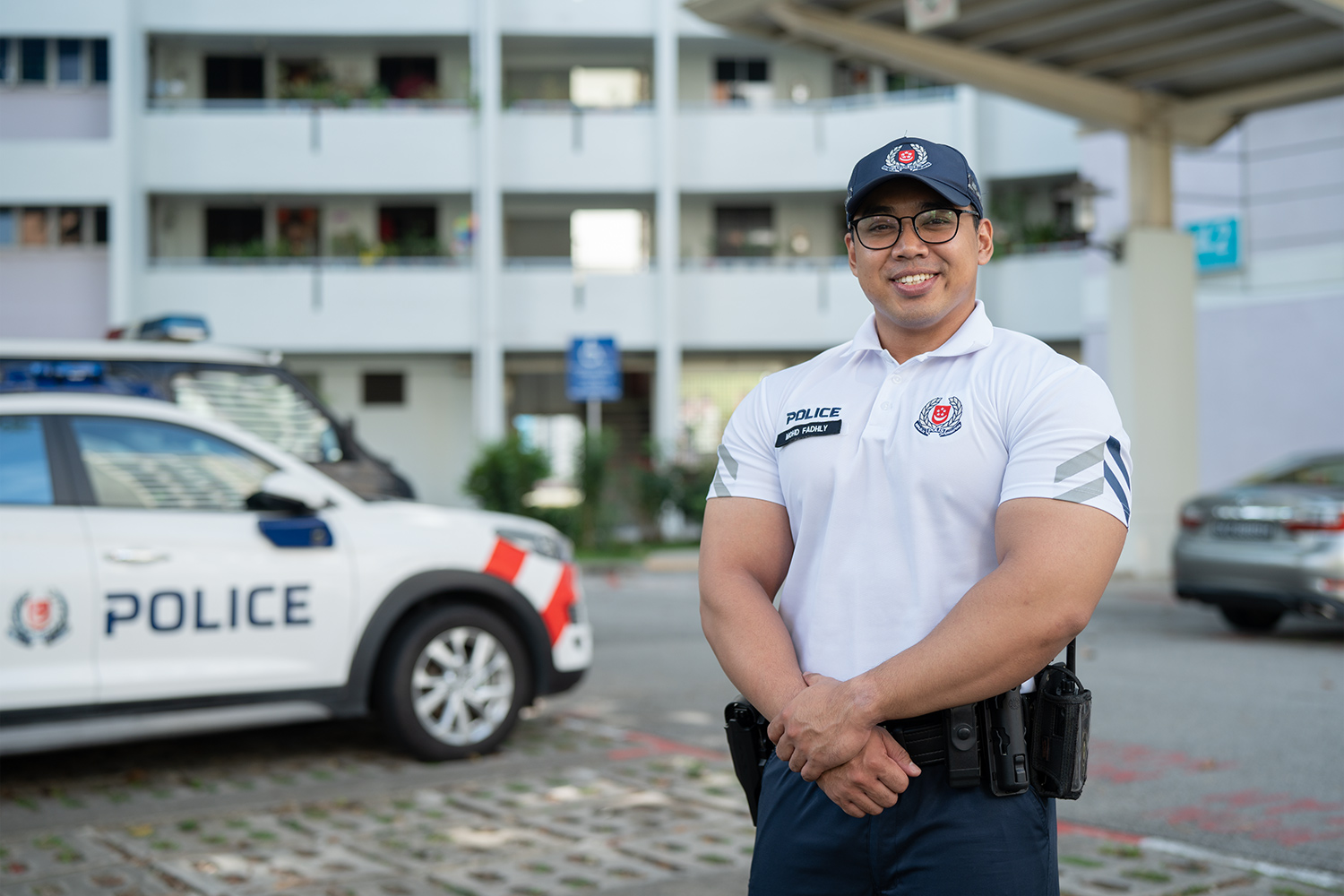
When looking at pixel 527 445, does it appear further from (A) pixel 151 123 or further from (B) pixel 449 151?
(A) pixel 151 123

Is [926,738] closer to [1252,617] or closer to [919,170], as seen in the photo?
[919,170]

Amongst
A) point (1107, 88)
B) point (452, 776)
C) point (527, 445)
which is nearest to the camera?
point (452, 776)

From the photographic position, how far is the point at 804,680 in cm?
227

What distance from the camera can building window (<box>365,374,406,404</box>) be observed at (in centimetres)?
2722

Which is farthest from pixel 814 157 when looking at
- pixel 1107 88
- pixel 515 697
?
pixel 515 697

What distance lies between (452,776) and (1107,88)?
1108 cm

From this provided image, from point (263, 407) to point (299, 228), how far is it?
1940cm

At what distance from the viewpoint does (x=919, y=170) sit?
7.53 ft

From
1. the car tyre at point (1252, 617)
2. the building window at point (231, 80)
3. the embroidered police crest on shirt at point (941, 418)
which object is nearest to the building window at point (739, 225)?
the building window at point (231, 80)

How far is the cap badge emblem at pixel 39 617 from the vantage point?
5.43 m

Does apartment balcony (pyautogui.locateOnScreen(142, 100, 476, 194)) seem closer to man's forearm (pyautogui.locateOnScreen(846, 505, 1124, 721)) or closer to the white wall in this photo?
the white wall

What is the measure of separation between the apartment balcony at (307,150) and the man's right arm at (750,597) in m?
24.2

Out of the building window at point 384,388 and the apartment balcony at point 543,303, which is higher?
the apartment balcony at point 543,303

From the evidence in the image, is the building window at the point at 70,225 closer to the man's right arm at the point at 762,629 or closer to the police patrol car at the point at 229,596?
the police patrol car at the point at 229,596
